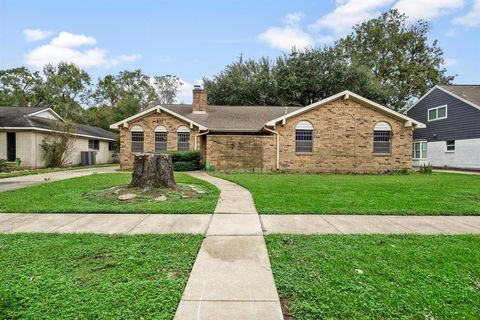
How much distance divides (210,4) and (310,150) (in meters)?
9.12

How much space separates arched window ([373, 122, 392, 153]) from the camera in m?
16.2

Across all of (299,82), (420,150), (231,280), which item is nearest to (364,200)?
(231,280)

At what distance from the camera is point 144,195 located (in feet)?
25.2

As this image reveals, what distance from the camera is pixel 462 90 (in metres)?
21.1

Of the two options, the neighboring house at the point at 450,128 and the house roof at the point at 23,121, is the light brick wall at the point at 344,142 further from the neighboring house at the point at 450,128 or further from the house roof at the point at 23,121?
the house roof at the point at 23,121

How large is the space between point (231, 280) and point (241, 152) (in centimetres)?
1290

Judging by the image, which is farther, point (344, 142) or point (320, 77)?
point (320, 77)

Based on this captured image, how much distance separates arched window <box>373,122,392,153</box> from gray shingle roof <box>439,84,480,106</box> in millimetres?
7726

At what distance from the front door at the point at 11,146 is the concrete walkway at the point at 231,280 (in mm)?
20352

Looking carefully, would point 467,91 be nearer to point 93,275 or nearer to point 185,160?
point 185,160

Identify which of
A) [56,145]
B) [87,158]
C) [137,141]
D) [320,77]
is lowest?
[87,158]

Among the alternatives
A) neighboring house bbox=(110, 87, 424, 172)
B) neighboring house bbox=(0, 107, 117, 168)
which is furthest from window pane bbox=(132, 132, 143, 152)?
neighboring house bbox=(0, 107, 117, 168)

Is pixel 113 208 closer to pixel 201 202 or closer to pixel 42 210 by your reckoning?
pixel 42 210

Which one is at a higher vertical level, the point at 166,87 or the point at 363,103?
the point at 166,87
